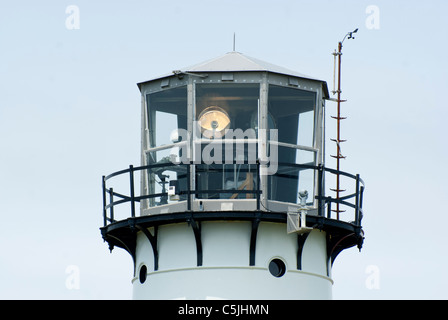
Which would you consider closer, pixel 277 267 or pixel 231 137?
pixel 277 267

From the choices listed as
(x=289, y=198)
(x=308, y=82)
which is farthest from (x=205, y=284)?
(x=308, y=82)

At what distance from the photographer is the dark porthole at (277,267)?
98.6 ft

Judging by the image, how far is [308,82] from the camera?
31.1 meters

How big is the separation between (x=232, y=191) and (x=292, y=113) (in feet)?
9.47

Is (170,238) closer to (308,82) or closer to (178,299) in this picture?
(178,299)

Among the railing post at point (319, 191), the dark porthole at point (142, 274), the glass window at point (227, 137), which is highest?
the glass window at point (227, 137)

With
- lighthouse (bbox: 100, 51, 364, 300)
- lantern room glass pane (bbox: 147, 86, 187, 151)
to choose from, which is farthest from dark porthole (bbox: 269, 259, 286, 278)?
lantern room glass pane (bbox: 147, 86, 187, 151)

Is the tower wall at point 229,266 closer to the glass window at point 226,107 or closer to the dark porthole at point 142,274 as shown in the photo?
the dark porthole at point 142,274

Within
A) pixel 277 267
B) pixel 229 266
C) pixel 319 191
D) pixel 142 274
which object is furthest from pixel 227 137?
pixel 142 274

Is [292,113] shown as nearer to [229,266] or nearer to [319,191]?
[319,191]

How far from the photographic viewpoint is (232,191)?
96.0 ft

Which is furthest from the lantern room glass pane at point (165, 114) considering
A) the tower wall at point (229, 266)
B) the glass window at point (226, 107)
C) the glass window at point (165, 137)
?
the tower wall at point (229, 266)

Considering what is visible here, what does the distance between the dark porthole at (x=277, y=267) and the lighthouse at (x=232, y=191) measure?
0.9 inches
